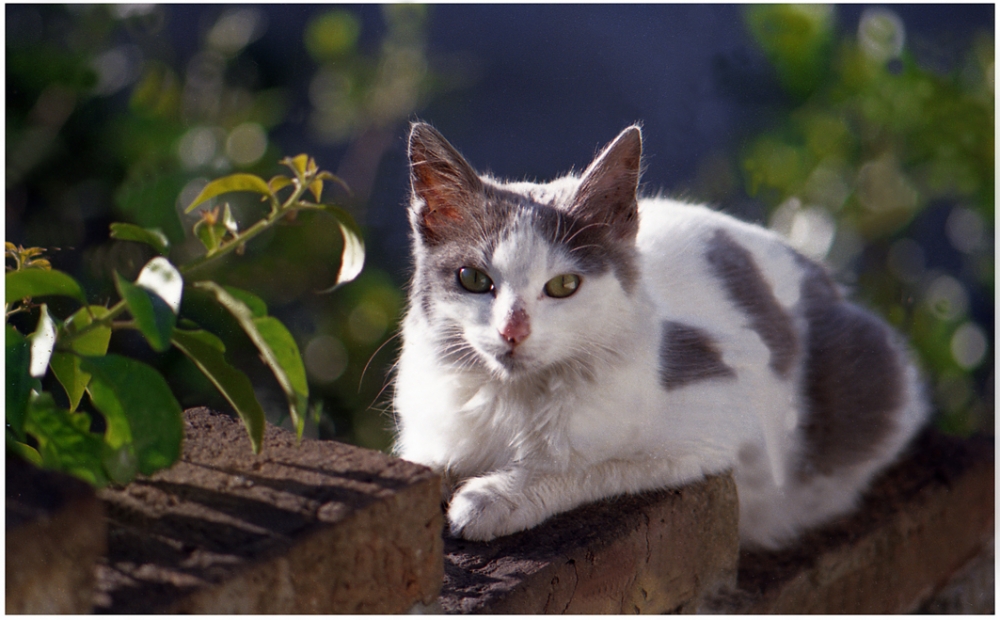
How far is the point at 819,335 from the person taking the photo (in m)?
2.07

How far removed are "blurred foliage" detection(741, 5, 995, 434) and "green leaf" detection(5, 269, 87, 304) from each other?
6.90 feet

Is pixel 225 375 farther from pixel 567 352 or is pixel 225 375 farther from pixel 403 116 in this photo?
pixel 403 116

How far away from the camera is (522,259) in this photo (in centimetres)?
142

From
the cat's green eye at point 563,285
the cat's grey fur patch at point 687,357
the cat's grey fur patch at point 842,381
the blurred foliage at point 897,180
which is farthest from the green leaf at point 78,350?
the blurred foliage at point 897,180

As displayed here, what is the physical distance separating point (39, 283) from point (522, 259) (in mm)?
713

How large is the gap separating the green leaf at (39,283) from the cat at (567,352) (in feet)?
Result: 2.00

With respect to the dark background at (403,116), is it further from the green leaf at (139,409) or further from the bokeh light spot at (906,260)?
the green leaf at (139,409)

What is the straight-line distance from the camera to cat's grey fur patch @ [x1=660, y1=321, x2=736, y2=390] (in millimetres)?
1614

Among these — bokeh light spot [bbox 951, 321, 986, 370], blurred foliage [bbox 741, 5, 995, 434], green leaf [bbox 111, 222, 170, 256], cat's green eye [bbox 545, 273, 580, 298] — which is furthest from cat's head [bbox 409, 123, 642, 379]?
bokeh light spot [bbox 951, 321, 986, 370]

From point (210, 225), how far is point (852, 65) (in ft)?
7.49

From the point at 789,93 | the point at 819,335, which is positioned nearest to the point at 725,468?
the point at 819,335

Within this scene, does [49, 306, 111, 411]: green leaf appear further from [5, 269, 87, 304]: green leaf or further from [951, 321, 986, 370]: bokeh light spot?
[951, 321, 986, 370]: bokeh light spot

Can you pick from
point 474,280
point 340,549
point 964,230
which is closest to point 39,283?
point 340,549

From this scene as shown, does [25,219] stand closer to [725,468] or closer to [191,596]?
[191,596]
